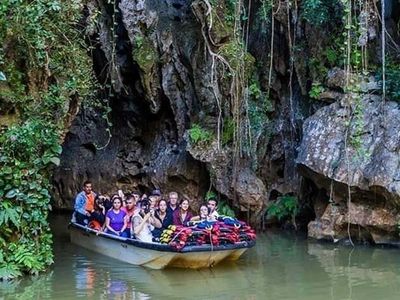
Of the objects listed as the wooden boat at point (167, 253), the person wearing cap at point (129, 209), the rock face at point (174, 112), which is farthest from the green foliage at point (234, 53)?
the wooden boat at point (167, 253)

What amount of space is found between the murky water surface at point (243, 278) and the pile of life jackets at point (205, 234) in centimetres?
51

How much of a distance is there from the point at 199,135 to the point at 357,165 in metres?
3.65

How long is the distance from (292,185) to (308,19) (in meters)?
4.00

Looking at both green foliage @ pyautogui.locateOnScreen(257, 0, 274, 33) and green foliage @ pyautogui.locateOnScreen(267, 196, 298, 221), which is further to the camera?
green foliage @ pyautogui.locateOnScreen(267, 196, 298, 221)

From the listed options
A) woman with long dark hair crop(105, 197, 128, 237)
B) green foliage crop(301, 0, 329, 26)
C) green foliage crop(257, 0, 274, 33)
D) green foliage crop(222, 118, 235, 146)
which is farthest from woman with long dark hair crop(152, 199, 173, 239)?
green foliage crop(301, 0, 329, 26)

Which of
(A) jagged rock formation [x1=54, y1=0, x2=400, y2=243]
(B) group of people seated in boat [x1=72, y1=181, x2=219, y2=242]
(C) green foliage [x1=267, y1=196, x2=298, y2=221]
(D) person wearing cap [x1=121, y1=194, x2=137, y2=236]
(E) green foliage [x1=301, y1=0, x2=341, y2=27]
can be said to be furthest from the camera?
(C) green foliage [x1=267, y1=196, x2=298, y2=221]

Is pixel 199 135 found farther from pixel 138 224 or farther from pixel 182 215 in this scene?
pixel 138 224

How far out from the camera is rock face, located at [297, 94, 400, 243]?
1334 cm

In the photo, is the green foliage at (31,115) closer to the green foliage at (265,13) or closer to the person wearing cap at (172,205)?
the person wearing cap at (172,205)

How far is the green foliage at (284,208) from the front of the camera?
51.6 feet

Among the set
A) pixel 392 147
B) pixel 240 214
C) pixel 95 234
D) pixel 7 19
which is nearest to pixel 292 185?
pixel 240 214

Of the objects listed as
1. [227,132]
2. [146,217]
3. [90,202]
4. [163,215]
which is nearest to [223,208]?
[227,132]

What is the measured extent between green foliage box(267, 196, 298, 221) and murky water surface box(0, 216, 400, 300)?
2602 mm

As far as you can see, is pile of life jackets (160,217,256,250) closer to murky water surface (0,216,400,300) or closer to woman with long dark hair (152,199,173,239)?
murky water surface (0,216,400,300)
